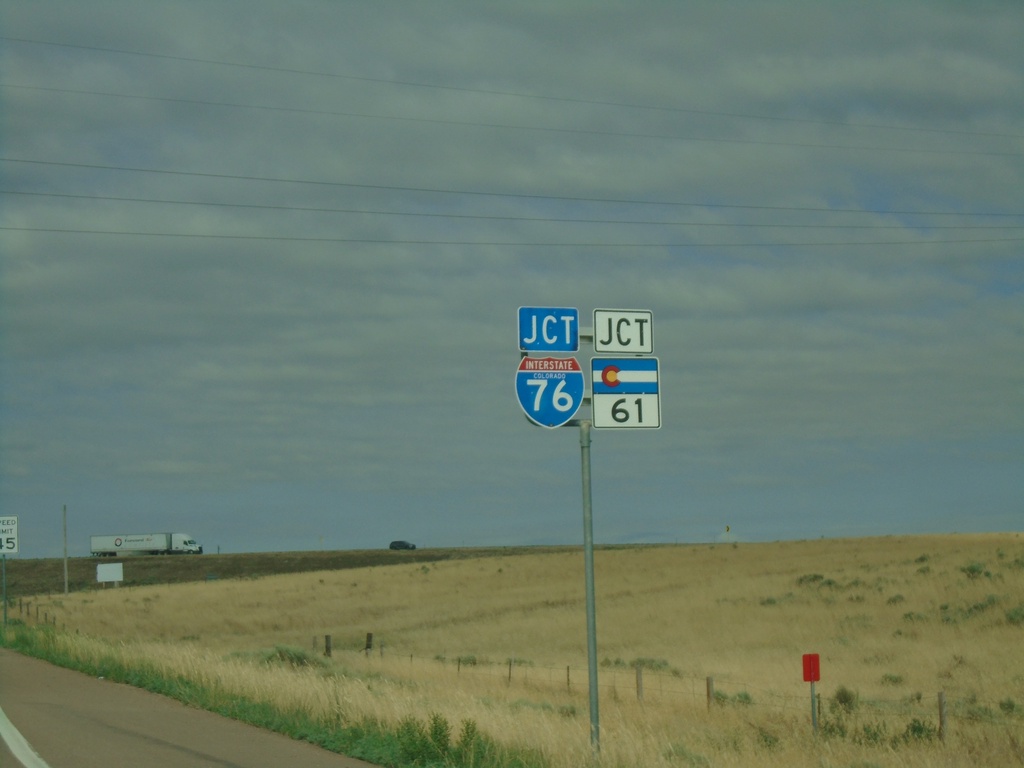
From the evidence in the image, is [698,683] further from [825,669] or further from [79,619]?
[79,619]

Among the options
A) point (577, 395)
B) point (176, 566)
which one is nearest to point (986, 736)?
point (577, 395)

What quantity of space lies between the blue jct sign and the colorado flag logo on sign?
0.36m

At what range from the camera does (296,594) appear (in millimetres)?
71062

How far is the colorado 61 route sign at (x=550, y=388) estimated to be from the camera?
39.3 feet

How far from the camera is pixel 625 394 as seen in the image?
A: 12.1 m

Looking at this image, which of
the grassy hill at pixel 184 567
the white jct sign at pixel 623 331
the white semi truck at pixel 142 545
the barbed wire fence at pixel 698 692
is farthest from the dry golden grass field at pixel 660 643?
the white semi truck at pixel 142 545

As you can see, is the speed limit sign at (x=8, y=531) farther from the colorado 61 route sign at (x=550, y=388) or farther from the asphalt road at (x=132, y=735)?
the colorado 61 route sign at (x=550, y=388)

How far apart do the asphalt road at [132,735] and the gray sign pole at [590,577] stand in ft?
8.67

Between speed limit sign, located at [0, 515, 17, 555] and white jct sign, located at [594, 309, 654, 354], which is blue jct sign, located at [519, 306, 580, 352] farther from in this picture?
speed limit sign, located at [0, 515, 17, 555]

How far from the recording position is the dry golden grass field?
1780 centimetres

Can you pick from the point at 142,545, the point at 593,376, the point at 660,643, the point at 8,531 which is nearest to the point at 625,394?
the point at 593,376

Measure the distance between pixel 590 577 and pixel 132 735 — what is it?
6.80 m

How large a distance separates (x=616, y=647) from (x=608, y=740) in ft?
111

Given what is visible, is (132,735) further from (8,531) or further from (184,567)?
(184,567)
